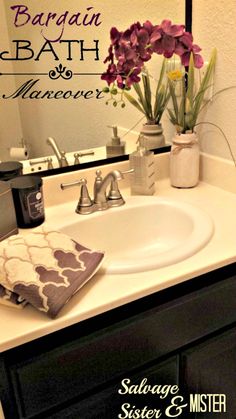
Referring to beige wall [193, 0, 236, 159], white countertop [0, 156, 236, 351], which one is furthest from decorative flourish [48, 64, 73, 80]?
white countertop [0, 156, 236, 351]

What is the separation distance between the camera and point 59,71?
3.82ft

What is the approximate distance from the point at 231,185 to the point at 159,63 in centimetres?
50

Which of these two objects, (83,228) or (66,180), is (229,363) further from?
(66,180)

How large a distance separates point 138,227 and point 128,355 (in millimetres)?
440

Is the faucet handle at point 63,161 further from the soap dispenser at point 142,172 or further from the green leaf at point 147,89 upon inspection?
the green leaf at point 147,89

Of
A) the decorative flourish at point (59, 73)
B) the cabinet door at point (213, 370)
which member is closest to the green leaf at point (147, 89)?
the decorative flourish at point (59, 73)

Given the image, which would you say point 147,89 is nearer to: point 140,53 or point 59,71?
point 140,53

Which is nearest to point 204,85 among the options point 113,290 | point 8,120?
point 8,120

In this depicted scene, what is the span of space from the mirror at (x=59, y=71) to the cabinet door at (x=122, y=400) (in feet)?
2.19

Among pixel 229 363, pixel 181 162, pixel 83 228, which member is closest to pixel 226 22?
pixel 181 162

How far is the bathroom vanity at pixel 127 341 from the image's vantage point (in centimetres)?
75

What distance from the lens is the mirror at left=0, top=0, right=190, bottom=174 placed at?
1087mm

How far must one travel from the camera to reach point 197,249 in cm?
93

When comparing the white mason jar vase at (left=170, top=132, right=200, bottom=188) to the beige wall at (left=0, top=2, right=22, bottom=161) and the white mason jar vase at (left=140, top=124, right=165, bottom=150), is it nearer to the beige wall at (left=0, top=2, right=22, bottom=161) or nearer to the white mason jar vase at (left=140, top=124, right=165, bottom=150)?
the white mason jar vase at (left=140, top=124, right=165, bottom=150)
